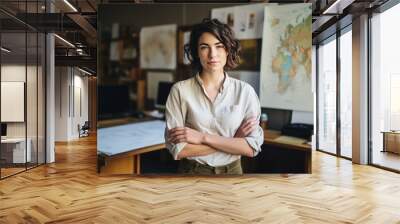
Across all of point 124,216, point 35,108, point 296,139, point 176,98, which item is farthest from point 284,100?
point 35,108

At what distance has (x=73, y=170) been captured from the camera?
21.4 feet

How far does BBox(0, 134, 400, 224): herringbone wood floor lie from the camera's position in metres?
3.62

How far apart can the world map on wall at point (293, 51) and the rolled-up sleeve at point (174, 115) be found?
146 centimetres

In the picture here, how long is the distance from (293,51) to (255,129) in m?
1.28

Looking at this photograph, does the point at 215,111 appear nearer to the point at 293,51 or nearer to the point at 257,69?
the point at 257,69

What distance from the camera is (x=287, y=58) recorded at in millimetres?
5555

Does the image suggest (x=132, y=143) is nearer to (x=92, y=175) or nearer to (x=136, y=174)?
(x=136, y=174)

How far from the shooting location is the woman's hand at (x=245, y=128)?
17.7ft

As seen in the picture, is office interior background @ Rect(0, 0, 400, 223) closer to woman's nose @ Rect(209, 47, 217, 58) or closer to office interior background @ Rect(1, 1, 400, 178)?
office interior background @ Rect(1, 1, 400, 178)

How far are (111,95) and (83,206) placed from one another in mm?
1933

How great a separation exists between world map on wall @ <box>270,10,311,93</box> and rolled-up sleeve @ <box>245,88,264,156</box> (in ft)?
1.29

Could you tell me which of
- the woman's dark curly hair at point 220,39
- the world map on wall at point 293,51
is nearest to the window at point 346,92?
the world map on wall at point 293,51

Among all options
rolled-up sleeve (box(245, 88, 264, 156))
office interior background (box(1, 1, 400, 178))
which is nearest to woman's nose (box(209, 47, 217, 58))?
office interior background (box(1, 1, 400, 178))

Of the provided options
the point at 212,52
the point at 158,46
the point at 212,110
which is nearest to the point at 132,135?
the point at 212,110
